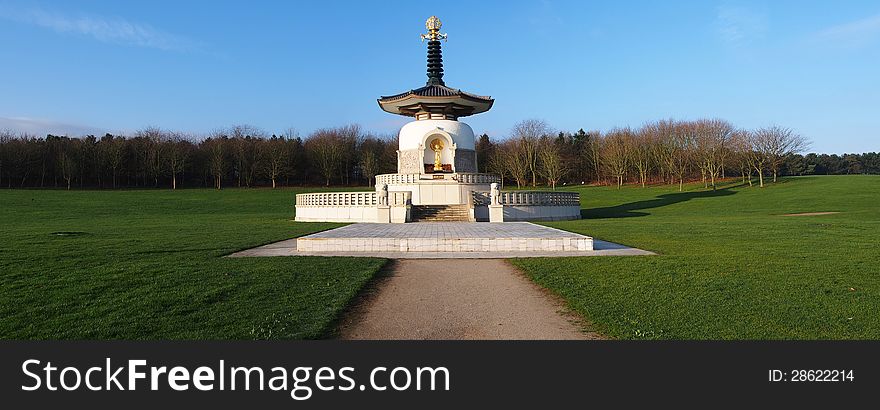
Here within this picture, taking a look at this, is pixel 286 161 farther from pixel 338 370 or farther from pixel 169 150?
pixel 338 370

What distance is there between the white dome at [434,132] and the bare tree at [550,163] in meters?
33.2

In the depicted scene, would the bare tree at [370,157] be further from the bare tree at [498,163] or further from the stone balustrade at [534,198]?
the stone balustrade at [534,198]

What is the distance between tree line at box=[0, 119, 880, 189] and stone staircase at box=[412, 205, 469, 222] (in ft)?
136

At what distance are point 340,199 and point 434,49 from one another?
675 inches

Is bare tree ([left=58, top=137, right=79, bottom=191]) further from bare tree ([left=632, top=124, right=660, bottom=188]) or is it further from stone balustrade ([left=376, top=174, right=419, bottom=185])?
bare tree ([left=632, top=124, right=660, bottom=188])

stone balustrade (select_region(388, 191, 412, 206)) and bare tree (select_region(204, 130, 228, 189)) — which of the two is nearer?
stone balustrade (select_region(388, 191, 412, 206))

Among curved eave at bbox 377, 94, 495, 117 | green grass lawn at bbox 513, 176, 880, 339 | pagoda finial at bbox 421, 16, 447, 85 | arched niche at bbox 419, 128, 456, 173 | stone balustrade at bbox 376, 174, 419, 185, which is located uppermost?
pagoda finial at bbox 421, 16, 447, 85

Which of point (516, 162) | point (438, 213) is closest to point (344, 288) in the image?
point (438, 213)

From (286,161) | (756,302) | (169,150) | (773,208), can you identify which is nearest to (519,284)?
(756,302)

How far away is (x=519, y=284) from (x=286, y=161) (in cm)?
7008

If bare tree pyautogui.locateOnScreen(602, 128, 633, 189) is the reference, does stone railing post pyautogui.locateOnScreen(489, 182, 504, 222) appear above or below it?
below

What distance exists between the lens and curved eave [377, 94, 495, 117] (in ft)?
128

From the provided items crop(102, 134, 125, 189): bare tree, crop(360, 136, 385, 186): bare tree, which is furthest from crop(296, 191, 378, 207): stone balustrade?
crop(102, 134, 125, 189): bare tree

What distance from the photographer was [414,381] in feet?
16.6
